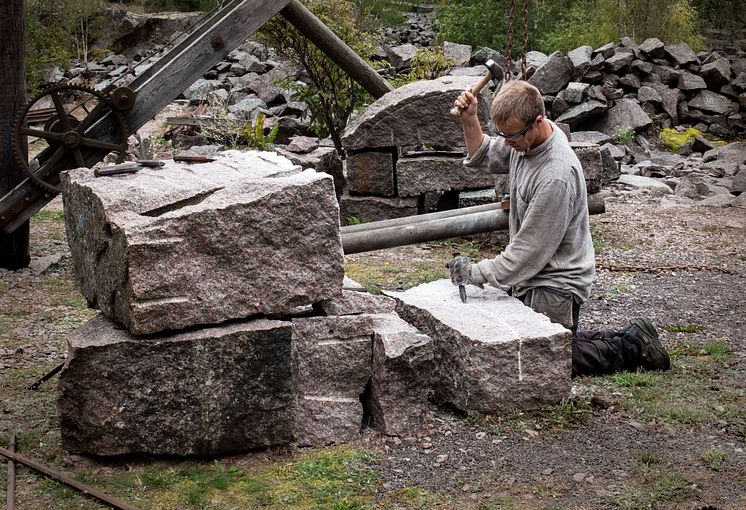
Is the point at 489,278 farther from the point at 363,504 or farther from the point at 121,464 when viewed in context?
the point at 121,464

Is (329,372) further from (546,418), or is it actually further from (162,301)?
(546,418)

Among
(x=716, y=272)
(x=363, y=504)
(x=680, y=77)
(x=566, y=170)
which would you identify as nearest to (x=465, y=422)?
(x=363, y=504)

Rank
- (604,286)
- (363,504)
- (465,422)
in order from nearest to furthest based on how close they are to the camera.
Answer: (363,504) → (465,422) → (604,286)

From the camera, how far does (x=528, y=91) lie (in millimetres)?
5074

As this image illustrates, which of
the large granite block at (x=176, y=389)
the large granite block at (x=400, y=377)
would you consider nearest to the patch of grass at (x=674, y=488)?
the large granite block at (x=400, y=377)

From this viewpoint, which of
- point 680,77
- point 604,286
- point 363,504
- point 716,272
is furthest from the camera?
→ point 680,77

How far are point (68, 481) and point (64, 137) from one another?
4524mm

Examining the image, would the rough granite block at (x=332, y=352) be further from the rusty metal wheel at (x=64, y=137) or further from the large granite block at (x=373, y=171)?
the large granite block at (x=373, y=171)

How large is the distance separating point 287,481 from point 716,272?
5.41 meters

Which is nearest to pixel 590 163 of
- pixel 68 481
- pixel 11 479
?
pixel 68 481

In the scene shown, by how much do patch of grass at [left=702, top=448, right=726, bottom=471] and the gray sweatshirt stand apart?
1.22 m

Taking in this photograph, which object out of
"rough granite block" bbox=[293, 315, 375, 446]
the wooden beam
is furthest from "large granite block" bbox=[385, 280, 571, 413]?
the wooden beam

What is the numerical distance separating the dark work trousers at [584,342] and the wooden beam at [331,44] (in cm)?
493

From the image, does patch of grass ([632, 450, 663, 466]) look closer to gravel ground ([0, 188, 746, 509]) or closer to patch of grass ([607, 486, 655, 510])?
gravel ground ([0, 188, 746, 509])
